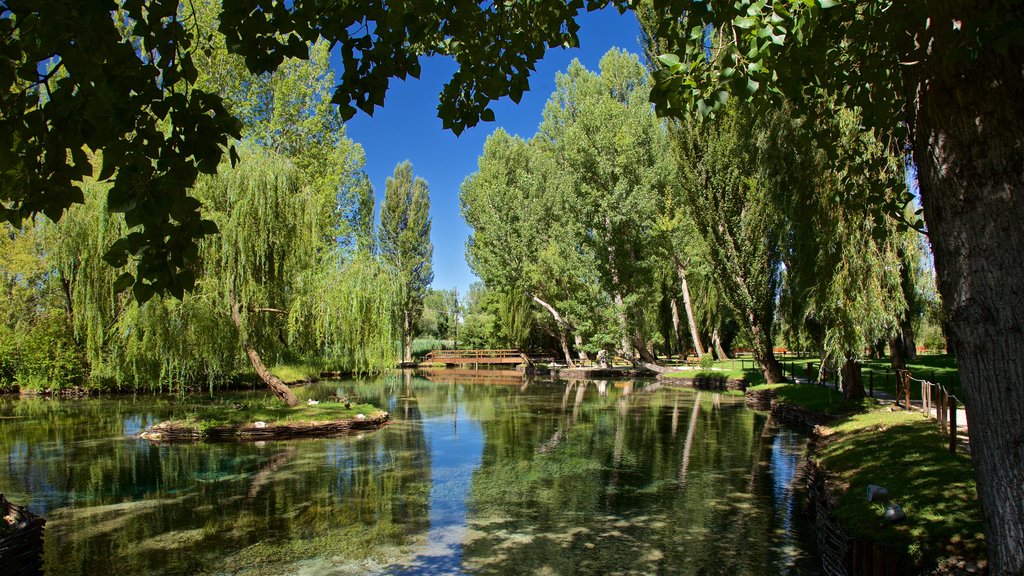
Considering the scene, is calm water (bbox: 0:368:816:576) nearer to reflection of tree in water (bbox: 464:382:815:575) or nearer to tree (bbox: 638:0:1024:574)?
reflection of tree in water (bbox: 464:382:815:575)

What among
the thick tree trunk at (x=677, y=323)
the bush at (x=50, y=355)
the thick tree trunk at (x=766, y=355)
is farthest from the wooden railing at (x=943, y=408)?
the bush at (x=50, y=355)

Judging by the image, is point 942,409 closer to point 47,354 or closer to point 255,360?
point 255,360

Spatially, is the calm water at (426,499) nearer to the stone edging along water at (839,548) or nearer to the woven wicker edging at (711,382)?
the stone edging along water at (839,548)

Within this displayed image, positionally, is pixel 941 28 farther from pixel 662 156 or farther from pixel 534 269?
pixel 534 269

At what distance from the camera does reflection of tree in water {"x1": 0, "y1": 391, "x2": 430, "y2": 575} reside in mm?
6902

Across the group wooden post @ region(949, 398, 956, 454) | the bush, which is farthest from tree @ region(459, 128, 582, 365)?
wooden post @ region(949, 398, 956, 454)

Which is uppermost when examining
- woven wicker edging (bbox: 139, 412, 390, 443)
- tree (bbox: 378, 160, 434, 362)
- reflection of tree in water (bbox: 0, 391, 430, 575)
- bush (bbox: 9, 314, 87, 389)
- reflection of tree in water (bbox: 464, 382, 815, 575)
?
tree (bbox: 378, 160, 434, 362)

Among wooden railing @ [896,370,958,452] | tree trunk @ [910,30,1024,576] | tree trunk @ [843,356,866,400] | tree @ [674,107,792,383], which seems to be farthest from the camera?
tree @ [674,107,792,383]

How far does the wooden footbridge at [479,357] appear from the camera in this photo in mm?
42719

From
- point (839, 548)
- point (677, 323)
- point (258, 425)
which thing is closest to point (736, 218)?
point (258, 425)

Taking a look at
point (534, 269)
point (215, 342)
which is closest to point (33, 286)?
point (215, 342)

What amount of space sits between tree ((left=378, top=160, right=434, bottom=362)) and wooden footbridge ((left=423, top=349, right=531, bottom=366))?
8.97ft

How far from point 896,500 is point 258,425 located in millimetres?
12608

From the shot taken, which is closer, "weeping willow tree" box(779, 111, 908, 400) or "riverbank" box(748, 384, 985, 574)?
"riverbank" box(748, 384, 985, 574)
